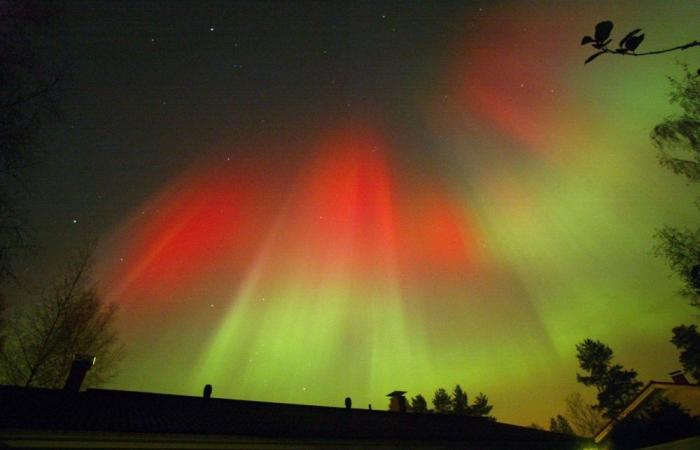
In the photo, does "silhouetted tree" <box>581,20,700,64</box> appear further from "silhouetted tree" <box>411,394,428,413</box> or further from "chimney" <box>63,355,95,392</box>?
"silhouetted tree" <box>411,394,428,413</box>

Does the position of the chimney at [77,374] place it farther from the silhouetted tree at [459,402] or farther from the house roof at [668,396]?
the silhouetted tree at [459,402]

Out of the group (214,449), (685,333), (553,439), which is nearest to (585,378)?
(685,333)

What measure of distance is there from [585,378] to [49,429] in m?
55.2

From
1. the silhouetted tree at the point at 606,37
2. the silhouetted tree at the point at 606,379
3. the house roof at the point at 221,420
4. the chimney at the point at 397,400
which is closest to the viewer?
the silhouetted tree at the point at 606,37

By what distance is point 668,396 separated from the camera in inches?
1012

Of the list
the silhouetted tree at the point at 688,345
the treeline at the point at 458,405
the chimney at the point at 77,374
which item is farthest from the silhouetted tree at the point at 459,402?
the chimney at the point at 77,374

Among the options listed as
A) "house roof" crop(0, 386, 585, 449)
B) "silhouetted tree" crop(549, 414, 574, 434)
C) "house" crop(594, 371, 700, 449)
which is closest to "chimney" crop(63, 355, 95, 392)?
"house roof" crop(0, 386, 585, 449)

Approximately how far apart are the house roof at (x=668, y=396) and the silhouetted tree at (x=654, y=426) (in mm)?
344

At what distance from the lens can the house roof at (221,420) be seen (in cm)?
933

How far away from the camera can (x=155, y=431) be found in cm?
959

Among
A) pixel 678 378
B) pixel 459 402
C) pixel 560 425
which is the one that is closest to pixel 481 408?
pixel 459 402

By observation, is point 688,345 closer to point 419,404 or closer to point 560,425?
point 419,404

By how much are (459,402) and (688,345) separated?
3336 cm

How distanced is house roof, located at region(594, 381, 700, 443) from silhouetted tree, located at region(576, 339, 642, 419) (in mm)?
19209
